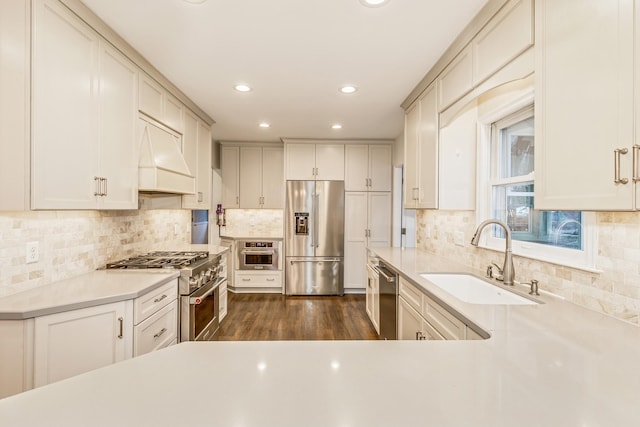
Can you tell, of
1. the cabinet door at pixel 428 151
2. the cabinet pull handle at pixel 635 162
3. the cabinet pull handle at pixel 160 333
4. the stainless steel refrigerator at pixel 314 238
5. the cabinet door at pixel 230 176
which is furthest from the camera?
the cabinet door at pixel 230 176

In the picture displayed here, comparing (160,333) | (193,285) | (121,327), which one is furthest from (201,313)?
(121,327)

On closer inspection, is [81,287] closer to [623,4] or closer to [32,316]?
[32,316]

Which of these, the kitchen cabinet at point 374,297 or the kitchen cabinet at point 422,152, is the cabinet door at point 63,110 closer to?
the kitchen cabinet at point 422,152

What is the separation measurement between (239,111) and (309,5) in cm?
208

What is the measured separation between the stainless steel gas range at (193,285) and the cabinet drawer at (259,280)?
1848 mm

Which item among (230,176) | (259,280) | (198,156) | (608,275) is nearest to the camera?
(608,275)

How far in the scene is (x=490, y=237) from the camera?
2430 millimetres

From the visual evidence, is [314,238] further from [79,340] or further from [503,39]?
[503,39]

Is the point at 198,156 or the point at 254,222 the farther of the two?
the point at 254,222

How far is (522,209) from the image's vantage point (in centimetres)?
221

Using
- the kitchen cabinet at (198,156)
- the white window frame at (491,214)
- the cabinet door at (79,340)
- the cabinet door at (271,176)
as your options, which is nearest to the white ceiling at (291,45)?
the kitchen cabinet at (198,156)

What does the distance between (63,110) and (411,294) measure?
90.9 inches

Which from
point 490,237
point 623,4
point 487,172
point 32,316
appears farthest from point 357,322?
point 623,4

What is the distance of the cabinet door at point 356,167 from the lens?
5.07 metres
